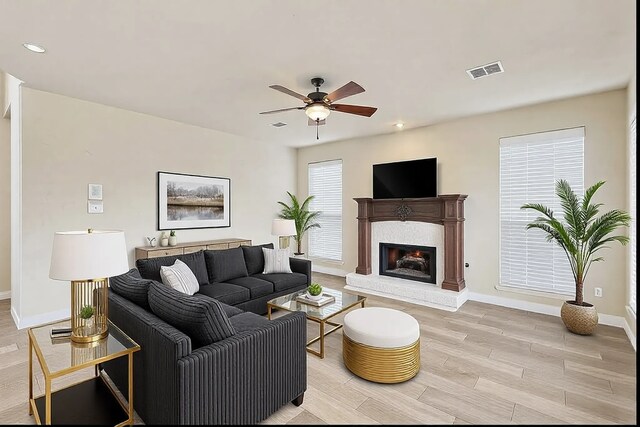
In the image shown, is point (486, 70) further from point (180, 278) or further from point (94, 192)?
point (94, 192)

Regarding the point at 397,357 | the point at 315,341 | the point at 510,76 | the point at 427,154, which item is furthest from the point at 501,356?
the point at 427,154

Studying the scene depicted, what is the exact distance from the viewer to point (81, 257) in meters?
1.90

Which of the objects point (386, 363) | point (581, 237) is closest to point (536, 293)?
point (581, 237)

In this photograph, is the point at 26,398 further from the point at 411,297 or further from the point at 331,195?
the point at 331,195

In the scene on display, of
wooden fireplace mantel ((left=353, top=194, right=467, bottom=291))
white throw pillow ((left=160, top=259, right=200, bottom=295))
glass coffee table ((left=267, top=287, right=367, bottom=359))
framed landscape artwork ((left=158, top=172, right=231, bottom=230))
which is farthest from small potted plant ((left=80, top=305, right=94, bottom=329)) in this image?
wooden fireplace mantel ((left=353, top=194, right=467, bottom=291))

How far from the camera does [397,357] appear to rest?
248cm

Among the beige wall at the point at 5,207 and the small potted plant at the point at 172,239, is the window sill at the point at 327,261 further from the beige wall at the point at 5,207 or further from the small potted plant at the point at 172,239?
the beige wall at the point at 5,207

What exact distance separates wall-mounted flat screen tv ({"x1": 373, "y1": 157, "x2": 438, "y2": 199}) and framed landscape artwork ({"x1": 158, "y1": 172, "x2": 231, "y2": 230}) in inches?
104

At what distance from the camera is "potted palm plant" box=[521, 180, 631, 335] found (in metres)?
3.34

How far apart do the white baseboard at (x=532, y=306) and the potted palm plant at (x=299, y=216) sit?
327 centimetres

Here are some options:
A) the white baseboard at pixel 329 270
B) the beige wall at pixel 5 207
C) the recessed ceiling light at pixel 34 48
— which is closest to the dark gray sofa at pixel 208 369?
the recessed ceiling light at pixel 34 48

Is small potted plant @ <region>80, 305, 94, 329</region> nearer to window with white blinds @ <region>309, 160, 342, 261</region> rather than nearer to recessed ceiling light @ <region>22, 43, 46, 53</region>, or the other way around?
recessed ceiling light @ <region>22, 43, 46, 53</region>

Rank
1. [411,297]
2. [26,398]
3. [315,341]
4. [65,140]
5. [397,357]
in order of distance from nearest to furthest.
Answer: [26,398] → [397,357] → [315,341] → [65,140] → [411,297]

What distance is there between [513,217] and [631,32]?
2.43 meters
